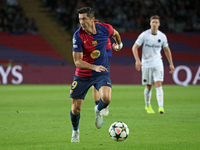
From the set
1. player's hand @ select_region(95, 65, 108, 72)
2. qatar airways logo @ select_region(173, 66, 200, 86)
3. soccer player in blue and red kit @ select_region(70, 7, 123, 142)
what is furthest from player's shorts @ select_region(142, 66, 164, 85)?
qatar airways logo @ select_region(173, 66, 200, 86)

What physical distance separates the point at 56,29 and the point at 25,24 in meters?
2.49

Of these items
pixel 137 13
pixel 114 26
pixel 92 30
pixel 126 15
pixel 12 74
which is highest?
pixel 137 13

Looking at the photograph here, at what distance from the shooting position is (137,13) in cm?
3034

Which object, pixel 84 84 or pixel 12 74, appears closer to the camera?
pixel 84 84

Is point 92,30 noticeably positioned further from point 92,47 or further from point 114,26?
point 114,26

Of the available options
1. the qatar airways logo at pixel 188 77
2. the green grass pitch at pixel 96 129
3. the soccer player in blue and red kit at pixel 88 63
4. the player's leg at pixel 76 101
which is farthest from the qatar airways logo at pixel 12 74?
the player's leg at pixel 76 101

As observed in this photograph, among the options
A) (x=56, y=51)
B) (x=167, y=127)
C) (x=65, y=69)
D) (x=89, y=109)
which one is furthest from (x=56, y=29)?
(x=167, y=127)

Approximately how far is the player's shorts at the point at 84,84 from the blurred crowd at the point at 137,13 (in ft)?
71.7

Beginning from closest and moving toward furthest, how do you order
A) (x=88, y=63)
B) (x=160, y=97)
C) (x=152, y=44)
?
(x=88, y=63) → (x=160, y=97) → (x=152, y=44)

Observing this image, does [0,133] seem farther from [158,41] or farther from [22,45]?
[22,45]

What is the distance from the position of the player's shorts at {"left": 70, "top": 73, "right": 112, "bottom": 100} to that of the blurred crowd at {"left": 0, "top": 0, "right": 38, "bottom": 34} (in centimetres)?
2289

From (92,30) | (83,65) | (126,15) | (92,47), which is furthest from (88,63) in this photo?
(126,15)

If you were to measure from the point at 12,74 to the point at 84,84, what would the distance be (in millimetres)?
19101

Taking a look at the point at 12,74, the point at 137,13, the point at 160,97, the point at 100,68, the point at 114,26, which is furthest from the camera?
the point at 137,13
